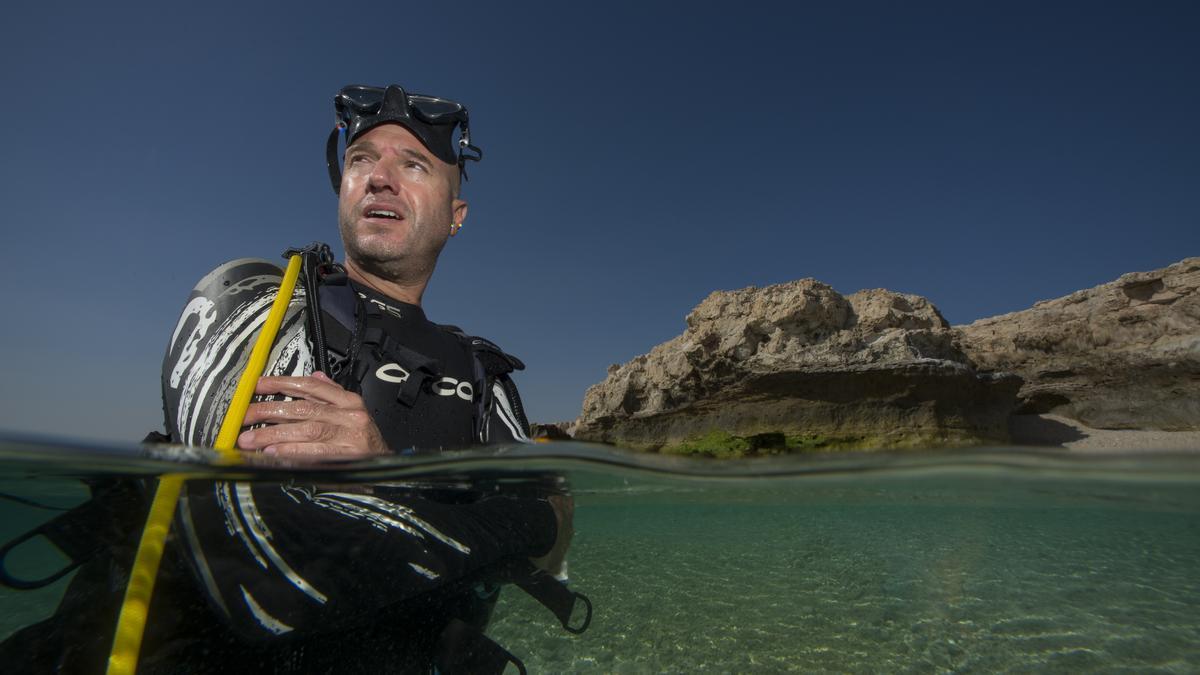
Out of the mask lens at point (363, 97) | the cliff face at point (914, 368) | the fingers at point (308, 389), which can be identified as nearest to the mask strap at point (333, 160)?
the mask lens at point (363, 97)

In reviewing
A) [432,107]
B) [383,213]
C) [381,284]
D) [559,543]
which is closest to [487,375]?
[381,284]

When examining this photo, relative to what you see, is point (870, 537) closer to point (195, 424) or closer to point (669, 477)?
point (669, 477)

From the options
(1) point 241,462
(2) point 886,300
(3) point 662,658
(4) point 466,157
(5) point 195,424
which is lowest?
(3) point 662,658

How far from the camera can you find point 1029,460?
9.05 ft

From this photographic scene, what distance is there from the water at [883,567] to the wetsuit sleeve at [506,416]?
0.14 meters

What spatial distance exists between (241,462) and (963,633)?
4167 mm

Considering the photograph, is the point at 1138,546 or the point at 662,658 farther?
the point at 1138,546

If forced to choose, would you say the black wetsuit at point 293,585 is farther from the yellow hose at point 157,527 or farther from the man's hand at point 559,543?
the man's hand at point 559,543

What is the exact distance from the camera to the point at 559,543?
2.67m

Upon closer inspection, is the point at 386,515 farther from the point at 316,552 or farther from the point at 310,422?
the point at 310,422

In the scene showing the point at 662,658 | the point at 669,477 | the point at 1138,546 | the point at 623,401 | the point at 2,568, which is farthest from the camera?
the point at 623,401

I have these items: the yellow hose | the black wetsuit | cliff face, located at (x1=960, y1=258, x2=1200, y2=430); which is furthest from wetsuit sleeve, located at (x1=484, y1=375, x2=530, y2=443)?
cliff face, located at (x1=960, y1=258, x2=1200, y2=430)

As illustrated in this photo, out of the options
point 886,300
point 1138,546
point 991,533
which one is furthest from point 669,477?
point 886,300

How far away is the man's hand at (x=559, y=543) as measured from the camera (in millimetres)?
2464
